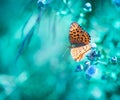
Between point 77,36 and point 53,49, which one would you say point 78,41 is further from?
point 53,49

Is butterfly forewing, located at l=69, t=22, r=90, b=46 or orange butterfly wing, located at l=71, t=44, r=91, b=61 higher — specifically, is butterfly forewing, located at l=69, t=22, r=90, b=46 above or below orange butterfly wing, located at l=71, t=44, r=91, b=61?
above

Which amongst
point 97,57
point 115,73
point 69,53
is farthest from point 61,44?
point 115,73

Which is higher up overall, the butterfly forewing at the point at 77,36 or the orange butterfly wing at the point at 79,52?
the butterfly forewing at the point at 77,36

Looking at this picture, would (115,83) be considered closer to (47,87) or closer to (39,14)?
(47,87)

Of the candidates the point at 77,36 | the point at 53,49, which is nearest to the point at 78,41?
the point at 77,36
